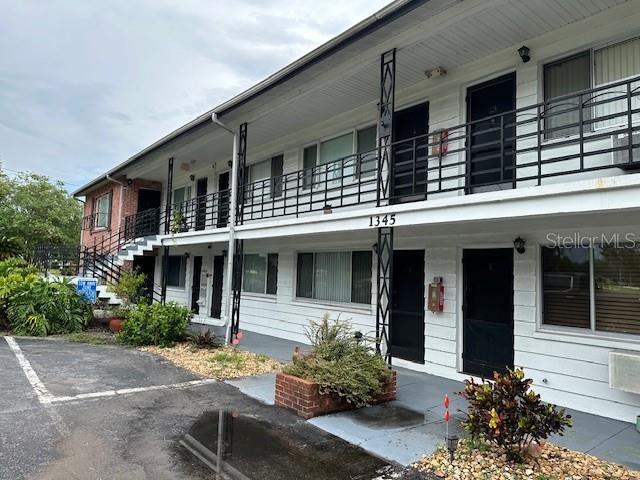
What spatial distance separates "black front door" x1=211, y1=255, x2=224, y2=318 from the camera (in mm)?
14812

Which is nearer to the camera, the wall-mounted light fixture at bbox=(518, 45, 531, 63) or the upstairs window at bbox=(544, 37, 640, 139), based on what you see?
the upstairs window at bbox=(544, 37, 640, 139)

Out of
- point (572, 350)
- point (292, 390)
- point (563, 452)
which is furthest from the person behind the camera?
point (572, 350)

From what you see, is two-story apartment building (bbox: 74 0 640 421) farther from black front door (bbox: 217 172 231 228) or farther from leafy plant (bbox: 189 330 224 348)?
black front door (bbox: 217 172 231 228)

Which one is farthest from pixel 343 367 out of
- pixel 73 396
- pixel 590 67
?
pixel 590 67

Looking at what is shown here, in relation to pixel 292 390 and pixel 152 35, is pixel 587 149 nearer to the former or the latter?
pixel 292 390

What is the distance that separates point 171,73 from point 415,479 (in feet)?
55.4

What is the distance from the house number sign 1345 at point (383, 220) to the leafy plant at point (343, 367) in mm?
1794

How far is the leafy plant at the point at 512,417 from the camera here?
3.97m

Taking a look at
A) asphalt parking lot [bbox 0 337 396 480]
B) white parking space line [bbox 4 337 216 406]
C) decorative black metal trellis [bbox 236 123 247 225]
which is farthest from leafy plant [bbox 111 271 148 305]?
asphalt parking lot [bbox 0 337 396 480]

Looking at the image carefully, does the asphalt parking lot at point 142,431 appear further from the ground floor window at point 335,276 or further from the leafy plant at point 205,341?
the ground floor window at point 335,276

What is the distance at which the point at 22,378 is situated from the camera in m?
7.11

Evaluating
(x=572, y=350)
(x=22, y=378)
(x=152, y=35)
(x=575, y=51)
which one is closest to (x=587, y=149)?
(x=575, y=51)

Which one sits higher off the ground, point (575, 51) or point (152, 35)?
point (152, 35)

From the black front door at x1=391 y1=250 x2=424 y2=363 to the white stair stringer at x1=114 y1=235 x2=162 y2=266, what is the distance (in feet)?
29.1
